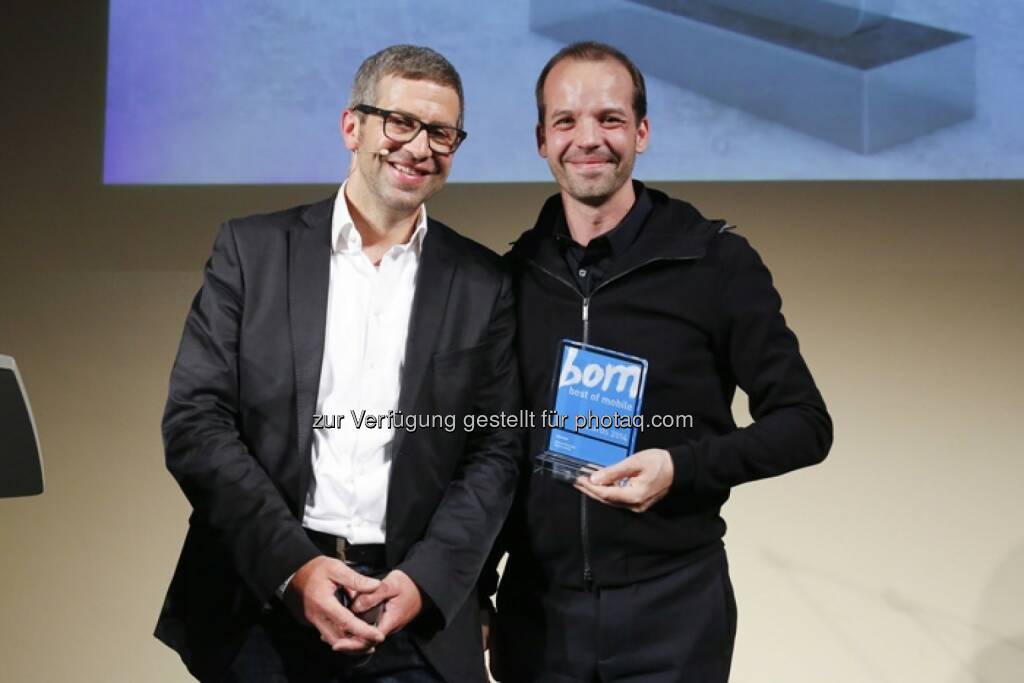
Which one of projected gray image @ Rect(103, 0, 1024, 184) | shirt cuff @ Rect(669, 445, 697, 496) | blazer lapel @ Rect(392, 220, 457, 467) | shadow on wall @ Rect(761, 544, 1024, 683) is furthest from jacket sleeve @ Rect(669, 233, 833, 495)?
shadow on wall @ Rect(761, 544, 1024, 683)

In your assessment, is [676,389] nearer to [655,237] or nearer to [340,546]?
[655,237]

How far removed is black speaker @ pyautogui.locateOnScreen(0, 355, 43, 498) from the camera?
1220 mm

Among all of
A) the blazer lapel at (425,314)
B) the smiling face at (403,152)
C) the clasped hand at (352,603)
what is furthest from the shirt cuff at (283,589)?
the smiling face at (403,152)

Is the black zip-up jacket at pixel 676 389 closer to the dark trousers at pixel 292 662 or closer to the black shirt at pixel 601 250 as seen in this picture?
the black shirt at pixel 601 250

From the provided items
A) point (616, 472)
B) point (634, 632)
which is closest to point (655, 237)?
point (616, 472)

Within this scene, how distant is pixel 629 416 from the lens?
170cm

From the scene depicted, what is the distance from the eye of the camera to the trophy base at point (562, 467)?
1689mm

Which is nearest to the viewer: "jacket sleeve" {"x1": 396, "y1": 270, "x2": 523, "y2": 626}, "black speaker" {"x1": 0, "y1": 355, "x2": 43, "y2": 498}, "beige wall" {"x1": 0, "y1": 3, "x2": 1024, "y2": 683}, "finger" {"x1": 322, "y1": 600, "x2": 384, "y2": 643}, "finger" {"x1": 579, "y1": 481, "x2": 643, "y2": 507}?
"black speaker" {"x1": 0, "y1": 355, "x2": 43, "y2": 498}

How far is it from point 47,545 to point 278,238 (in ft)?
6.46

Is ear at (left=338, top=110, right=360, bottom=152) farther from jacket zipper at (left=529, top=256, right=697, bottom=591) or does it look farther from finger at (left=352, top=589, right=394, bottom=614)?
finger at (left=352, top=589, right=394, bottom=614)

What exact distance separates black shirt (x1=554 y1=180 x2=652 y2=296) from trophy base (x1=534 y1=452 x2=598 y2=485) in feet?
0.91

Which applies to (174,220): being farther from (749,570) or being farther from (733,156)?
(749,570)

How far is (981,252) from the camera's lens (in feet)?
9.77

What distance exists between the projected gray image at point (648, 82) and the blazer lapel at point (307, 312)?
1.37 meters
